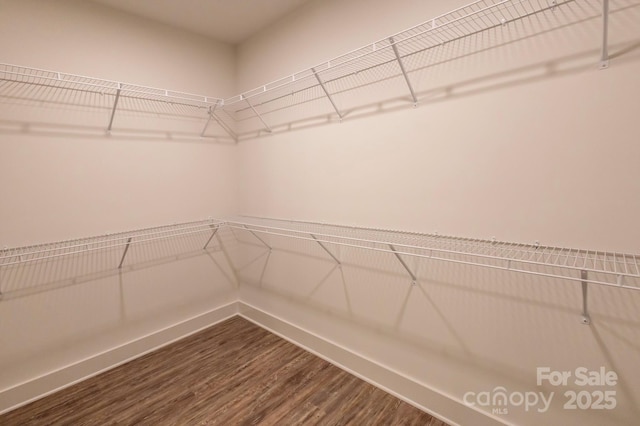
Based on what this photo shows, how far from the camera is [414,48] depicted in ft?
5.06

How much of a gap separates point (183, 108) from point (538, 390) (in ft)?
9.28

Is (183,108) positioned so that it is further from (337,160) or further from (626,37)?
(626,37)

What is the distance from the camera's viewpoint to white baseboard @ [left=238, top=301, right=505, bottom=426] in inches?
59.4

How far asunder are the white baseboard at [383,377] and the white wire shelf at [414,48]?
1.56m

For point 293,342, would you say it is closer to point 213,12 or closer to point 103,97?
point 103,97

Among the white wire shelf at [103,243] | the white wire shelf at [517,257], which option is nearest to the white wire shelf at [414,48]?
the white wire shelf at [517,257]

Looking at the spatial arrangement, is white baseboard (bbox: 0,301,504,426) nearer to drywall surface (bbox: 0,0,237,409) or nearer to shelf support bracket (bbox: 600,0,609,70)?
drywall surface (bbox: 0,0,237,409)

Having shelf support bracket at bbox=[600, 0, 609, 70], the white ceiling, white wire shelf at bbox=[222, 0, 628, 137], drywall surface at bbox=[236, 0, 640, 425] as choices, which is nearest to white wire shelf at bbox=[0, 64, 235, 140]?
white wire shelf at bbox=[222, 0, 628, 137]

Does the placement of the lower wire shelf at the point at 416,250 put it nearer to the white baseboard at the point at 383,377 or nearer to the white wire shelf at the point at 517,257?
the white wire shelf at the point at 517,257

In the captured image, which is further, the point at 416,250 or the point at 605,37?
the point at 416,250

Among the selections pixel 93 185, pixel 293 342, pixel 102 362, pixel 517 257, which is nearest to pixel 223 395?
pixel 293 342

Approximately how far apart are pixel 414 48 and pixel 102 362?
2.75 metres

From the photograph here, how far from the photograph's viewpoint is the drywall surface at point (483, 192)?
1.11 metres

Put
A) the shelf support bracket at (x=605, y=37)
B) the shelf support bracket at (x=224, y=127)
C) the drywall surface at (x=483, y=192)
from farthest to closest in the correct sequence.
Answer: the shelf support bracket at (x=224, y=127), the drywall surface at (x=483, y=192), the shelf support bracket at (x=605, y=37)
